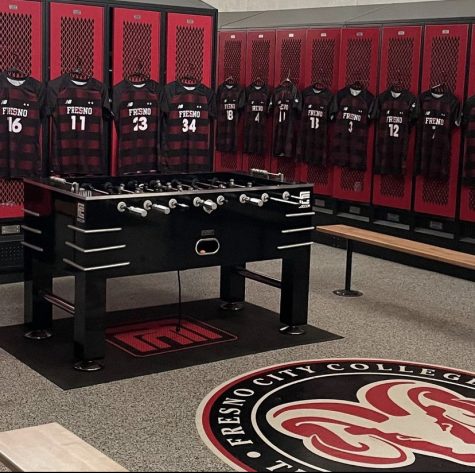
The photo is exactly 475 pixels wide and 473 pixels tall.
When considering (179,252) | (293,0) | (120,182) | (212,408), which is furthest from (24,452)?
(293,0)

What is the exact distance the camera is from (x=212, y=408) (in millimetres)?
4527

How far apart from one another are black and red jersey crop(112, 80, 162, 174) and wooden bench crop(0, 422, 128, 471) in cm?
463

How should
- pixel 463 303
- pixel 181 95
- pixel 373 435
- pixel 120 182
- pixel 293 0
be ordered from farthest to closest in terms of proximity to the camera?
pixel 293 0 → pixel 181 95 → pixel 463 303 → pixel 120 182 → pixel 373 435

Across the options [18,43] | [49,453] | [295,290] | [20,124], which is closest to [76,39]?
[18,43]

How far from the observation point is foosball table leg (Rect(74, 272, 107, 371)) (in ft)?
16.3

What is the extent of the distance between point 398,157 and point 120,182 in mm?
3410

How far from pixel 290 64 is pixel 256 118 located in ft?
2.32

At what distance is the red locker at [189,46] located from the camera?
7570mm

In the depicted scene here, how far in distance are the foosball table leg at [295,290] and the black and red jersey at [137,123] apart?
2149 mm

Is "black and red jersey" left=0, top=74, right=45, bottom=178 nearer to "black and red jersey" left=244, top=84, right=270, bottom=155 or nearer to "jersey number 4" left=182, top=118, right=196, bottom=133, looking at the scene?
"jersey number 4" left=182, top=118, right=196, bottom=133

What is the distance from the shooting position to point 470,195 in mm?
7699

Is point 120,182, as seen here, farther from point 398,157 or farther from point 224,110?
point 224,110

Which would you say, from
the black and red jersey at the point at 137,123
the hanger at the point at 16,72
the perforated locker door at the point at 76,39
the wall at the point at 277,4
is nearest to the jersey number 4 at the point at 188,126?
the black and red jersey at the point at 137,123

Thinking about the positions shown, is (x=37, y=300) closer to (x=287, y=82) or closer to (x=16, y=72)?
(x=16, y=72)
